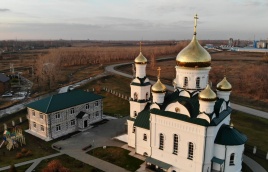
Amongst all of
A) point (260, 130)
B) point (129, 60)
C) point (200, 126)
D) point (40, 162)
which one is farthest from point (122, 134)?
point (129, 60)

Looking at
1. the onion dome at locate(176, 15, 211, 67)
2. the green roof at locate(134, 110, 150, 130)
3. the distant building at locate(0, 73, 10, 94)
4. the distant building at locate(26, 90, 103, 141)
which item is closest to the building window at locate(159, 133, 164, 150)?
the green roof at locate(134, 110, 150, 130)

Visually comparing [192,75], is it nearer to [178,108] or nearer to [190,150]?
[178,108]

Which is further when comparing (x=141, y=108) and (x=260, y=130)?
(x=260, y=130)

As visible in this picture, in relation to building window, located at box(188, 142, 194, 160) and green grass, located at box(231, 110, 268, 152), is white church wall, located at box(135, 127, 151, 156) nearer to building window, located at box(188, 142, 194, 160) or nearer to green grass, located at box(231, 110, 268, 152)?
building window, located at box(188, 142, 194, 160)

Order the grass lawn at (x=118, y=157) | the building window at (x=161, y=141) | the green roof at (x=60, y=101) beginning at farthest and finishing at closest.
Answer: the green roof at (x=60, y=101), the grass lawn at (x=118, y=157), the building window at (x=161, y=141)

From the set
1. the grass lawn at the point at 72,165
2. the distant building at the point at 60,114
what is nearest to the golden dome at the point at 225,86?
the grass lawn at the point at 72,165

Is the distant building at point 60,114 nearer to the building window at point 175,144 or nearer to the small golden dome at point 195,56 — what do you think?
the building window at point 175,144

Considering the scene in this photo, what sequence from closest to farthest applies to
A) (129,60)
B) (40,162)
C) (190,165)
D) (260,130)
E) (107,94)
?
(190,165), (40,162), (260,130), (107,94), (129,60)

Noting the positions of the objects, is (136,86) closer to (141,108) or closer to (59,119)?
(141,108)
